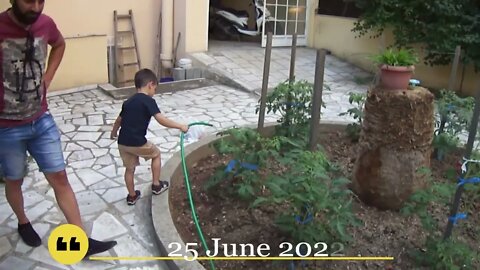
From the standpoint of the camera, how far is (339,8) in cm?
933

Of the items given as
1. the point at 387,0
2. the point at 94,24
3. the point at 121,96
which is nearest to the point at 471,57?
the point at 387,0

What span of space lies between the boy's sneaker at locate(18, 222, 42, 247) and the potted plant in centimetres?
258

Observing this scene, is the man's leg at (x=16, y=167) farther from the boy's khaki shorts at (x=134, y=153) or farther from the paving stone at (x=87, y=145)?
the paving stone at (x=87, y=145)

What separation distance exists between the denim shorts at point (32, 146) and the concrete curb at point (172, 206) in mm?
750

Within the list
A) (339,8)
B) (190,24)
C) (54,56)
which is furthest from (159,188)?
(339,8)

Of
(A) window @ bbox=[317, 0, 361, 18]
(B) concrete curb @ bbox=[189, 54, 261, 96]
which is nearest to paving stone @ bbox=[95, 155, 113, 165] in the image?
(B) concrete curb @ bbox=[189, 54, 261, 96]

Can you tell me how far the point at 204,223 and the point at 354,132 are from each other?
2.05 metres

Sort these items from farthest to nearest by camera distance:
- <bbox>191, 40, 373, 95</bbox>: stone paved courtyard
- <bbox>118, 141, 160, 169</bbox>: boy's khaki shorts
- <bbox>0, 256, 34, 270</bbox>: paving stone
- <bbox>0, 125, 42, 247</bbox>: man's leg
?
<bbox>191, 40, 373, 95</bbox>: stone paved courtyard → <bbox>118, 141, 160, 169</bbox>: boy's khaki shorts → <bbox>0, 256, 34, 270</bbox>: paving stone → <bbox>0, 125, 42, 247</bbox>: man's leg

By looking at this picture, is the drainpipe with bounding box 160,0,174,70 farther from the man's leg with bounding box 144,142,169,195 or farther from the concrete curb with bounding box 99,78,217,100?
the man's leg with bounding box 144,142,169,195

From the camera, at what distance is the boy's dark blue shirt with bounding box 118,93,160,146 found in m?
3.11

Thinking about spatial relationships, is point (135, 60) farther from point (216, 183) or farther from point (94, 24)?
point (216, 183)

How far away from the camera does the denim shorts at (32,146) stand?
2.48 m

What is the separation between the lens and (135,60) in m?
8.12

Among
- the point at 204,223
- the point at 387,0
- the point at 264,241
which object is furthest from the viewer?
the point at 387,0
